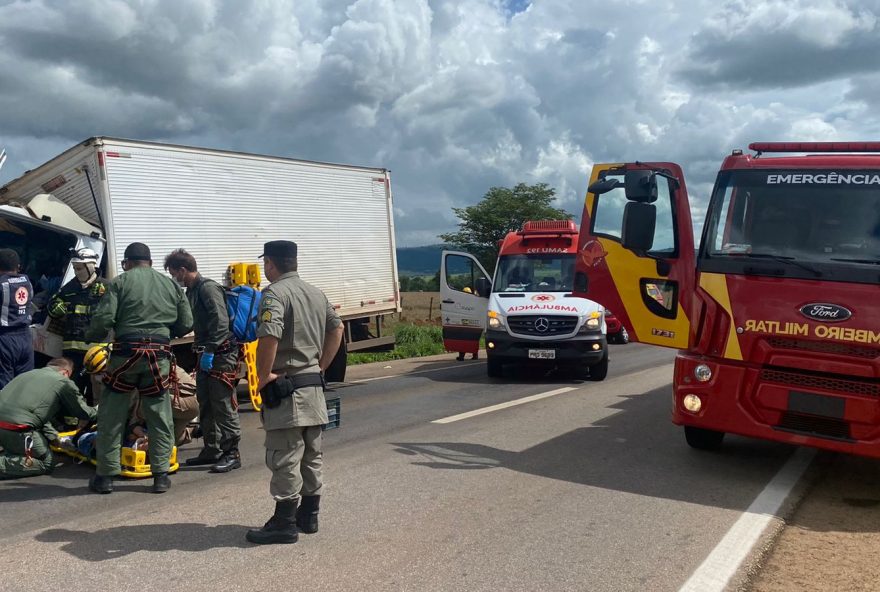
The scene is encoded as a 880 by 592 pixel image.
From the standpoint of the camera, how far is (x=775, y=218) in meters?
6.25

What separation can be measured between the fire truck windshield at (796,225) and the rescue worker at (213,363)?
4.16 meters

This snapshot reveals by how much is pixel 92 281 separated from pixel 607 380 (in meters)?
8.05

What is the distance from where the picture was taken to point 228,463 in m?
6.54

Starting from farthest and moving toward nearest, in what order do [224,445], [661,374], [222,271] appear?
[661,374] < [222,271] < [224,445]

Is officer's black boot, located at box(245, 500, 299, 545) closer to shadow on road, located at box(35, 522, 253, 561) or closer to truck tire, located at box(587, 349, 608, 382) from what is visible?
shadow on road, located at box(35, 522, 253, 561)

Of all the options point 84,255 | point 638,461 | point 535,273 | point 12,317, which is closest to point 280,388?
point 638,461

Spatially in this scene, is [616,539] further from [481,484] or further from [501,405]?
[501,405]

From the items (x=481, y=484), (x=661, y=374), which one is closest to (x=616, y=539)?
(x=481, y=484)

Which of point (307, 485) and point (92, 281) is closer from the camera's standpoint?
point (307, 485)

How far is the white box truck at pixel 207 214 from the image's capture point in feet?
30.1

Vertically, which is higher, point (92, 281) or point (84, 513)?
point (92, 281)

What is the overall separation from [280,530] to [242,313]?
9.27 ft

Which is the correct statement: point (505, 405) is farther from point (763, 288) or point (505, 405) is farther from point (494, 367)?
point (763, 288)

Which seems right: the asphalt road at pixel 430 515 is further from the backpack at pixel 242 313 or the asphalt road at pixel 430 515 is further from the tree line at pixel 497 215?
the tree line at pixel 497 215
